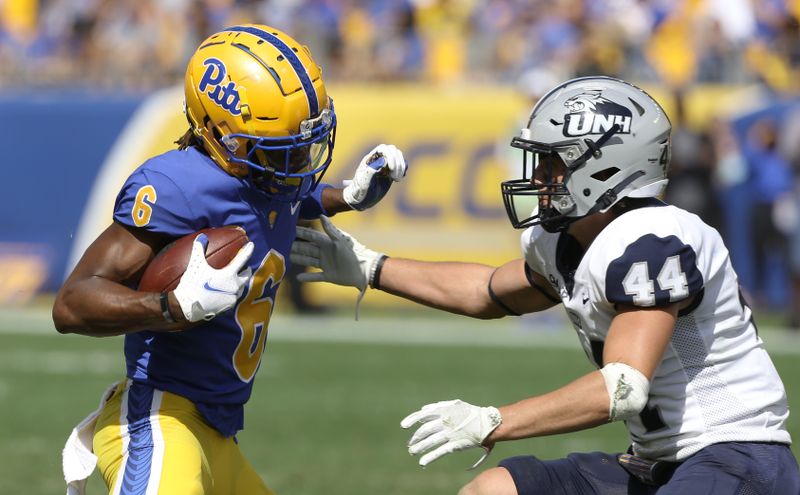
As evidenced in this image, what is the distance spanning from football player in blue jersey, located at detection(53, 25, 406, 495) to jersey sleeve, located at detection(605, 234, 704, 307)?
970mm

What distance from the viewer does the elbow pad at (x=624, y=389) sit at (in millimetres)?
3326

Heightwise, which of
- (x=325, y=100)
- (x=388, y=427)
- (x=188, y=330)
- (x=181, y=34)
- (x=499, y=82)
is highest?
(x=181, y=34)

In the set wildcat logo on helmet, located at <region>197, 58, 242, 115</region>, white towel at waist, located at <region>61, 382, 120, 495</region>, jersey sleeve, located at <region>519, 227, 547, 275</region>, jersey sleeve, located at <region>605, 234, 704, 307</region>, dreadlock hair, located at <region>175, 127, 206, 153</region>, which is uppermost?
wildcat logo on helmet, located at <region>197, 58, 242, 115</region>

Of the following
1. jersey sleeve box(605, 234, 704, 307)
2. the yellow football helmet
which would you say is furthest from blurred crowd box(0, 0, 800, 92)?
jersey sleeve box(605, 234, 704, 307)

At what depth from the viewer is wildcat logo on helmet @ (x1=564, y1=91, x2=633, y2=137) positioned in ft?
12.1

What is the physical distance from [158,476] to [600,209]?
4.69ft

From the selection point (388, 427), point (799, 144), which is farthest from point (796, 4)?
point (388, 427)

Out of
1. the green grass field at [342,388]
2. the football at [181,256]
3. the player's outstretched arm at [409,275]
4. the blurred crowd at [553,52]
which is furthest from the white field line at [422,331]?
the football at [181,256]

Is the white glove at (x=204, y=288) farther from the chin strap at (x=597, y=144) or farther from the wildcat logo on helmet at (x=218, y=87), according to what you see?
the chin strap at (x=597, y=144)

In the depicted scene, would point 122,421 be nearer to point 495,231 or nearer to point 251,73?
point 251,73

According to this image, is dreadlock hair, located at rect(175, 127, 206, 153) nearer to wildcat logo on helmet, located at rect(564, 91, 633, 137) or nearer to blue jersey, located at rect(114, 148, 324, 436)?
blue jersey, located at rect(114, 148, 324, 436)

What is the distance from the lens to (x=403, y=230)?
40.9 ft

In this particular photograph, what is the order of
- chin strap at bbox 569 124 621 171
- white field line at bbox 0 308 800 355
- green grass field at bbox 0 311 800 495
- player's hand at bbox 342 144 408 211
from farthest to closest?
white field line at bbox 0 308 800 355 → green grass field at bbox 0 311 800 495 → player's hand at bbox 342 144 408 211 → chin strap at bbox 569 124 621 171

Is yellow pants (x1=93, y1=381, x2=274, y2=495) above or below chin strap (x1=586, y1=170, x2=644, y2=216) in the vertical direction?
below
